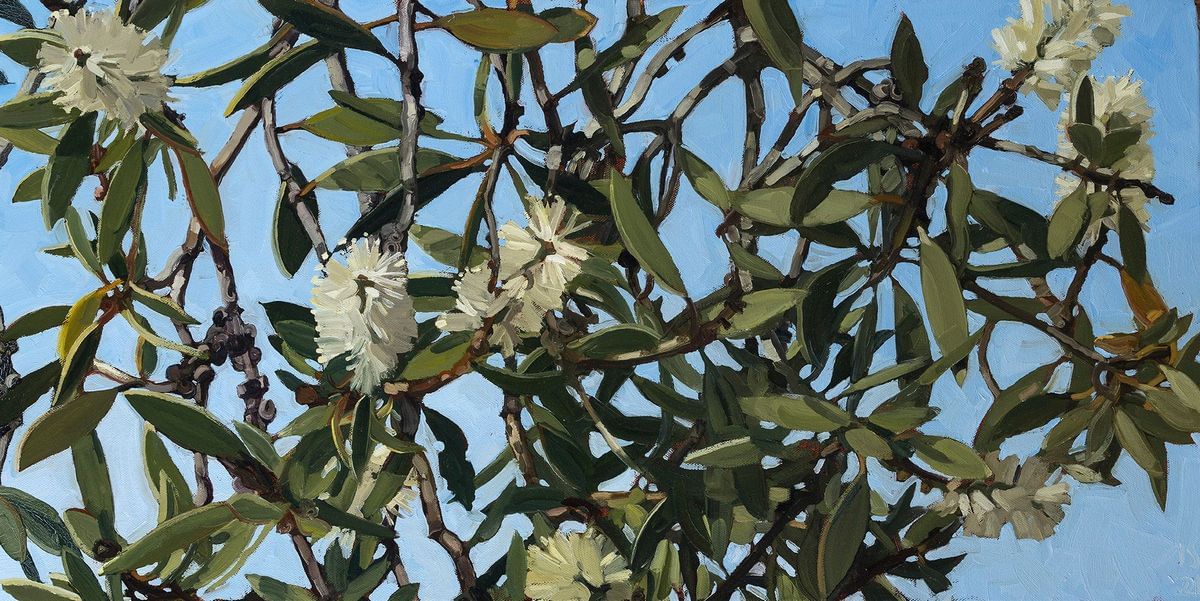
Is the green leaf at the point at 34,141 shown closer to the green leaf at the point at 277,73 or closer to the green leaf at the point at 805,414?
the green leaf at the point at 277,73

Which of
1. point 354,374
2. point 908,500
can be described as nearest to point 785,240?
point 908,500

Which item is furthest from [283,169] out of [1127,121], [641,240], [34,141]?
[1127,121]

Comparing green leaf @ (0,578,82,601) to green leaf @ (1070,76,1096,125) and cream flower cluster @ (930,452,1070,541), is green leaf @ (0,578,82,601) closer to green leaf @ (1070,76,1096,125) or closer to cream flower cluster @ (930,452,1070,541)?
cream flower cluster @ (930,452,1070,541)

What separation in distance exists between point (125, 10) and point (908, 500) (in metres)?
0.53

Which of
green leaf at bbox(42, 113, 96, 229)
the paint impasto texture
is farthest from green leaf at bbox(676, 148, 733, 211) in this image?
green leaf at bbox(42, 113, 96, 229)

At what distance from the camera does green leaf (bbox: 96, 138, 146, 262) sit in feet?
1.75

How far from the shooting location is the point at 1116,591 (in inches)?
32.9

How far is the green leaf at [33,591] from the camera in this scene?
614 millimetres

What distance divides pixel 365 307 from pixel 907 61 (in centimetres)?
31

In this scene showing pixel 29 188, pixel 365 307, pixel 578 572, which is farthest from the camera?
pixel 29 188

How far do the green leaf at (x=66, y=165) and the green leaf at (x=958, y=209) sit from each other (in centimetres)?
46

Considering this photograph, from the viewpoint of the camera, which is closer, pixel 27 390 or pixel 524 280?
pixel 524 280

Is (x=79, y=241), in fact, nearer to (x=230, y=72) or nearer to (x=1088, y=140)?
(x=230, y=72)

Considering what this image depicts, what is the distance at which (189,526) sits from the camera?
0.52 m
